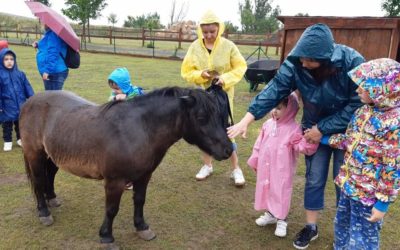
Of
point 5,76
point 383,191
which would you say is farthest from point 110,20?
point 383,191

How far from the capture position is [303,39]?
256 cm

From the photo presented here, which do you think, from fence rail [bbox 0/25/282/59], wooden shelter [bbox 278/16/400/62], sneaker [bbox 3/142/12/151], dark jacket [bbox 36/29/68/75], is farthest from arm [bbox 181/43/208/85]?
fence rail [bbox 0/25/282/59]

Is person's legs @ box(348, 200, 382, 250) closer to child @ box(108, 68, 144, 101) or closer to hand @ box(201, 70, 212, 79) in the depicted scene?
hand @ box(201, 70, 212, 79)

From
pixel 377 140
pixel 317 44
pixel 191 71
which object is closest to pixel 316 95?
pixel 317 44

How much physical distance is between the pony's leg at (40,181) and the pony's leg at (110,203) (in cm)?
73

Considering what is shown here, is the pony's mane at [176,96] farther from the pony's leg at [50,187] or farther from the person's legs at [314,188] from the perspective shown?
the pony's leg at [50,187]

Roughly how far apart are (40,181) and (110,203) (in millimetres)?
936

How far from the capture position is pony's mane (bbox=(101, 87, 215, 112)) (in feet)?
8.96

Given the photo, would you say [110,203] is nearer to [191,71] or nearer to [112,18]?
[191,71]

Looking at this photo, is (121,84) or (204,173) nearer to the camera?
(121,84)

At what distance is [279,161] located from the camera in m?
3.27

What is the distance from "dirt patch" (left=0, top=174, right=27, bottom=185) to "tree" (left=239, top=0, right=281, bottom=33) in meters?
58.3

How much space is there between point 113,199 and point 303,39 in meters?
1.93

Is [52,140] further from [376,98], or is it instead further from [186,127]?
[376,98]
